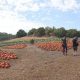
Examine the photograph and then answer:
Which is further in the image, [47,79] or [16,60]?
[16,60]

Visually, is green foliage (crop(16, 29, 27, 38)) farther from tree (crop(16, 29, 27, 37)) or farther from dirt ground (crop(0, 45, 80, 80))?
dirt ground (crop(0, 45, 80, 80))

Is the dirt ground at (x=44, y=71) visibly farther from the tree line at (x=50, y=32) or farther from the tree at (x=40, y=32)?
the tree at (x=40, y=32)

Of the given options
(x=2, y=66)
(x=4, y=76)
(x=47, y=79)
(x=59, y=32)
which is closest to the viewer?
(x=47, y=79)

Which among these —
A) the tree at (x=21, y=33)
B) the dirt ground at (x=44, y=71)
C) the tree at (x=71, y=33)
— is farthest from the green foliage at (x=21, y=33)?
the dirt ground at (x=44, y=71)

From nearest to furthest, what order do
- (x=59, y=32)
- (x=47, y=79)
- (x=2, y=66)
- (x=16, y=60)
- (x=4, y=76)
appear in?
(x=47, y=79)
(x=4, y=76)
(x=2, y=66)
(x=16, y=60)
(x=59, y=32)

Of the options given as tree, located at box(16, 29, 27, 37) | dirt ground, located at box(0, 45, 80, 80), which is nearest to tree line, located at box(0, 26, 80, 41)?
tree, located at box(16, 29, 27, 37)

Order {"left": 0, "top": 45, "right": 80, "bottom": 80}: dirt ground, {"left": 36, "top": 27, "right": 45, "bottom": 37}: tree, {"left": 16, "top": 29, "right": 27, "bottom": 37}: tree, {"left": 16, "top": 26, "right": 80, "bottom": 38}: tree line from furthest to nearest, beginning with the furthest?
{"left": 16, "top": 29, "right": 27, "bottom": 37}: tree < {"left": 36, "top": 27, "right": 45, "bottom": 37}: tree < {"left": 16, "top": 26, "right": 80, "bottom": 38}: tree line < {"left": 0, "top": 45, "right": 80, "bottom": 80}: dirt ground

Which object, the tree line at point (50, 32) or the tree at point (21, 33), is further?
the tree at point (21, 33)

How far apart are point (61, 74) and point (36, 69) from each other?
218cm

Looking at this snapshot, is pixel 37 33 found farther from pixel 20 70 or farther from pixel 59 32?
pixel 20 70

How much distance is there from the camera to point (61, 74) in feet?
56.2

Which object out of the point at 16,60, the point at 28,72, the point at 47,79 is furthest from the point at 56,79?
the point at 16,60

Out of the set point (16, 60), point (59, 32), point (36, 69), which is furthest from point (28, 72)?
point (59, 32)

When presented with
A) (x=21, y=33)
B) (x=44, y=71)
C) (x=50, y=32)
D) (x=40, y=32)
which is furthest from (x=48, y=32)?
(x=44, y=71)
